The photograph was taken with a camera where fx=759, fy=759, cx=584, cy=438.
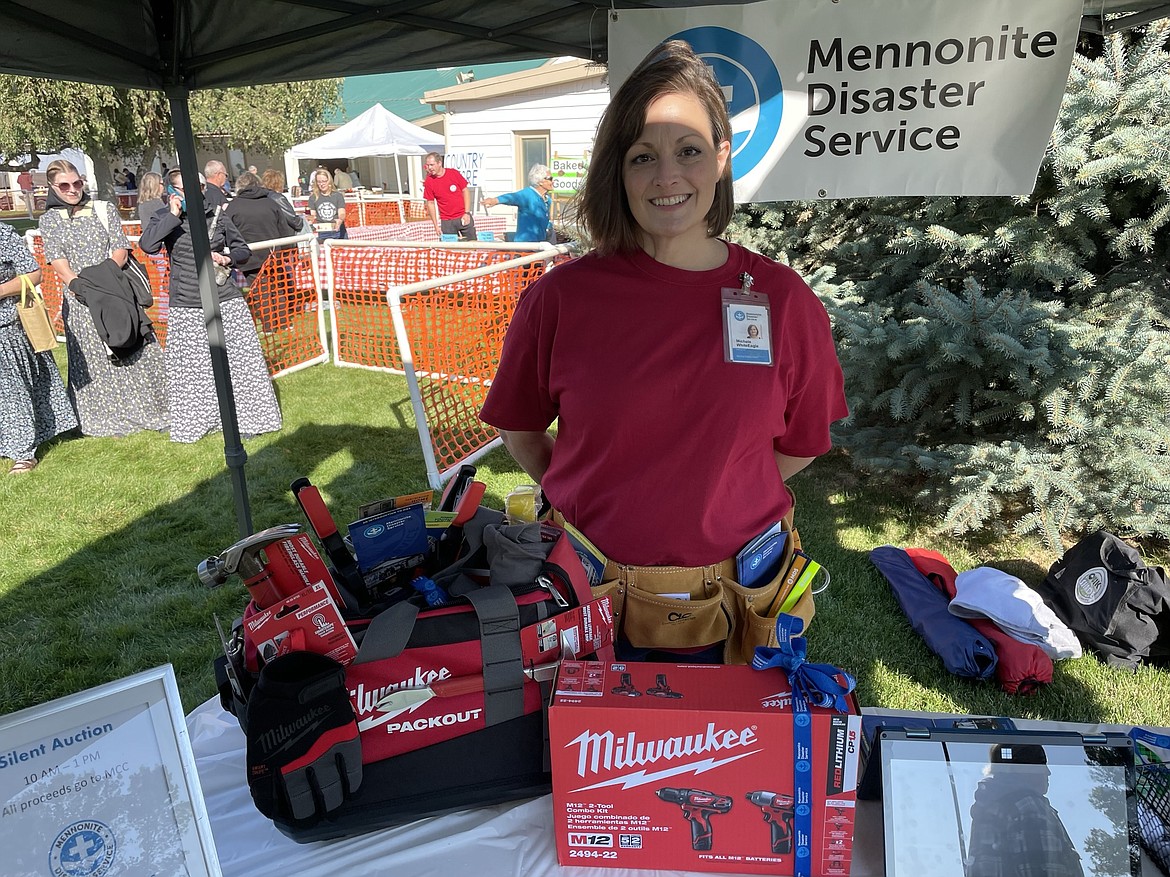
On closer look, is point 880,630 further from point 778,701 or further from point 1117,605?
point 778,701

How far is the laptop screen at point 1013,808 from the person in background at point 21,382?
5.67 m

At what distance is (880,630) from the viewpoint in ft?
11.1

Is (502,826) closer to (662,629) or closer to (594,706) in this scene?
(594,706)

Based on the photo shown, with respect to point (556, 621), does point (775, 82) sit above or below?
above

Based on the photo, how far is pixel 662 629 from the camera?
164cm

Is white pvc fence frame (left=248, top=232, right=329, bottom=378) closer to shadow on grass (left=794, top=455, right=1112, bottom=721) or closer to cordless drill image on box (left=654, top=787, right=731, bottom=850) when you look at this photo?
shadow on grass (left=794, top=455, right=1112, bottom=721)

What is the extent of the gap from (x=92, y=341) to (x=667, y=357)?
18.8ft

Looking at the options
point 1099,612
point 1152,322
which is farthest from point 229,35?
point 1152,322

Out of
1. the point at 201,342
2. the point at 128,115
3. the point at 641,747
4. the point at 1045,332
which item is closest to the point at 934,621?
the point at 1045,332

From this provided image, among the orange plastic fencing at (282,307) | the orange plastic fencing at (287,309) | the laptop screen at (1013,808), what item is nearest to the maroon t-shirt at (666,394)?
the laptop screen at (1013,808)

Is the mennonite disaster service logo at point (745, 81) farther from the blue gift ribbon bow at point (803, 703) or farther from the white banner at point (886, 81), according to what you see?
the blue gift ribbon bow at point (803, 703)

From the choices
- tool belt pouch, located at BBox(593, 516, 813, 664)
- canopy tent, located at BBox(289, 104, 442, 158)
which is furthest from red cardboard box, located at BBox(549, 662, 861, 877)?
canopy tent, located at BBox(289, 104, 442, 158)

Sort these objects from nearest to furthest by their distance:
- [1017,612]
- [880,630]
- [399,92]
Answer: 1. [1017,612]
2. [880,630]
3. [399,92]

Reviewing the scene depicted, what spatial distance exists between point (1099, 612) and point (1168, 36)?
2705mm
